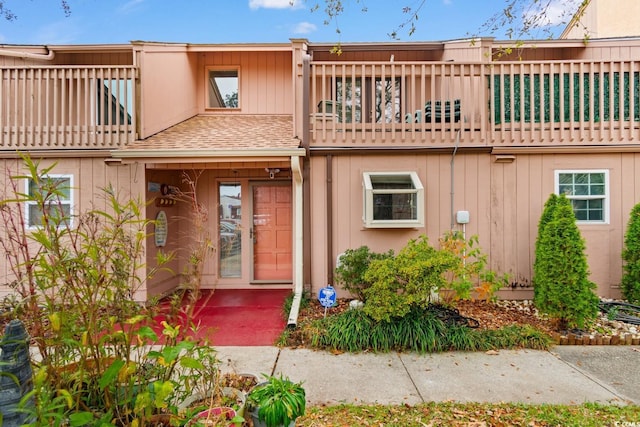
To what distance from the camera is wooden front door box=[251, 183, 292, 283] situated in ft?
23.3

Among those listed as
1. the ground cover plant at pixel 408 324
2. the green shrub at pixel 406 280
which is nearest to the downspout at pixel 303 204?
the ground cover plant at pixel 408 324

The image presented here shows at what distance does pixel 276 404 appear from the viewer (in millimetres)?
2303

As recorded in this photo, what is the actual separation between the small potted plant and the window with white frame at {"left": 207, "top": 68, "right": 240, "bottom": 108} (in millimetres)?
6686

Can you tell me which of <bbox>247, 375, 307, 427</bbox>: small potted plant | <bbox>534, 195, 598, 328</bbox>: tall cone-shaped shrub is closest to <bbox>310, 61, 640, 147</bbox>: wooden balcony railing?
<bbox>534, 195, 598, 328</bbox>: tall cone-shaped shrub

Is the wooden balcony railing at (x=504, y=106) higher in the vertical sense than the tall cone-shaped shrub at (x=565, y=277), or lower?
higher

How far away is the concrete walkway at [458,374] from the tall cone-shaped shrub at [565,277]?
0.43m

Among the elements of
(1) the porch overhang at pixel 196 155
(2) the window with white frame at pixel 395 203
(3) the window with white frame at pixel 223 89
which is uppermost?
(3) the window with white frame at pixel 223 89

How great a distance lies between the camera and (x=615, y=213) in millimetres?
5641

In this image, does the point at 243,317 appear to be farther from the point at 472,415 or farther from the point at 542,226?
the point at 542,226

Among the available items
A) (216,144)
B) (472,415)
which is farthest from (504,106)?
(472,415)

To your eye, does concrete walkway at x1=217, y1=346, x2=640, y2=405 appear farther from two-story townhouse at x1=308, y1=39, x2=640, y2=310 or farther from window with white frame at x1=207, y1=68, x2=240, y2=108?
window with white frame at x1=207, y1=68, x2=240, y2=108

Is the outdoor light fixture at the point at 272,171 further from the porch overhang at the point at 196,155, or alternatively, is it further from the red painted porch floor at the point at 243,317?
the red painted porch floor at the point at 243,317

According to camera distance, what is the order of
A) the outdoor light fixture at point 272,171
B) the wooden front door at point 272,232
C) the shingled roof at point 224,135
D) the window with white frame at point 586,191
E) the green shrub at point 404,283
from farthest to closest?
1. the wooden front door at point 272,232
2. the outdoor light fixture at point 272,171
3. the window with white frame at point 586,191
4. the shingled roof at point 224,135
5. the green shrub at point 404,283

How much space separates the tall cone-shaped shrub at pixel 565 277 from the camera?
4.19 meters
